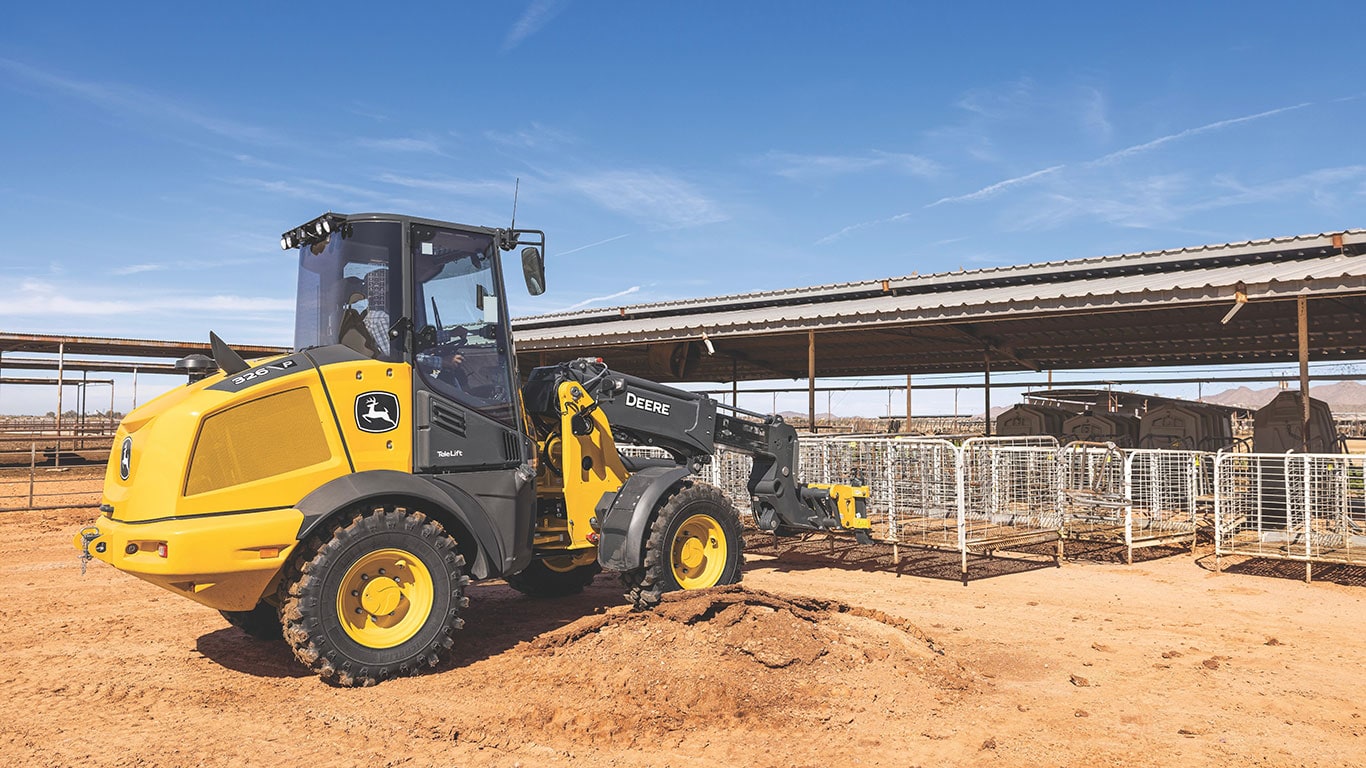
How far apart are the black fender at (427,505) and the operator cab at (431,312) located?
8.8 inches

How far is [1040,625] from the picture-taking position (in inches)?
324

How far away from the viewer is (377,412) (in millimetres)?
6293

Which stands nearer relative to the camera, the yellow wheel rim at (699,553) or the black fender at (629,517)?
the black fender at (629,517)

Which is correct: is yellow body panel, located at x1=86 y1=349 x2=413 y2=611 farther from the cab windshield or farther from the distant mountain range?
the distant mountain range

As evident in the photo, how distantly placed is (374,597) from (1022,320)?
14.3m

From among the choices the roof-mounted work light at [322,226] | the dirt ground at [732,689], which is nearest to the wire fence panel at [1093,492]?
the dirt ground at [732,689]

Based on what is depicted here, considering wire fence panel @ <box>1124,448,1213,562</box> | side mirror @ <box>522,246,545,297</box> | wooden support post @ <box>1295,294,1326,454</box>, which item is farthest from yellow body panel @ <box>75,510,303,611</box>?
wooden support post @ <box>1295,294,1326,454</box>

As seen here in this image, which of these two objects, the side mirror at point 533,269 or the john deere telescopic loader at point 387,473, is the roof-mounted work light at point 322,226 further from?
the side mirror at point 533,269

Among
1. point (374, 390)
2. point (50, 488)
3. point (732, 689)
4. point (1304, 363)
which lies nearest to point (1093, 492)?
point (1304, 363)

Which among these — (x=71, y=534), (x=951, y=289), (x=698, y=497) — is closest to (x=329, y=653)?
(x=698, y=497)

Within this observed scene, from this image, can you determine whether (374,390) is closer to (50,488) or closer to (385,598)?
(385,598)

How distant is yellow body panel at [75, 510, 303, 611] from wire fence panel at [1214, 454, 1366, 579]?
10.1 meters

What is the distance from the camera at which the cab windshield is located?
6.46m

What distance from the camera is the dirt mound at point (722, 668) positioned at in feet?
18.0
